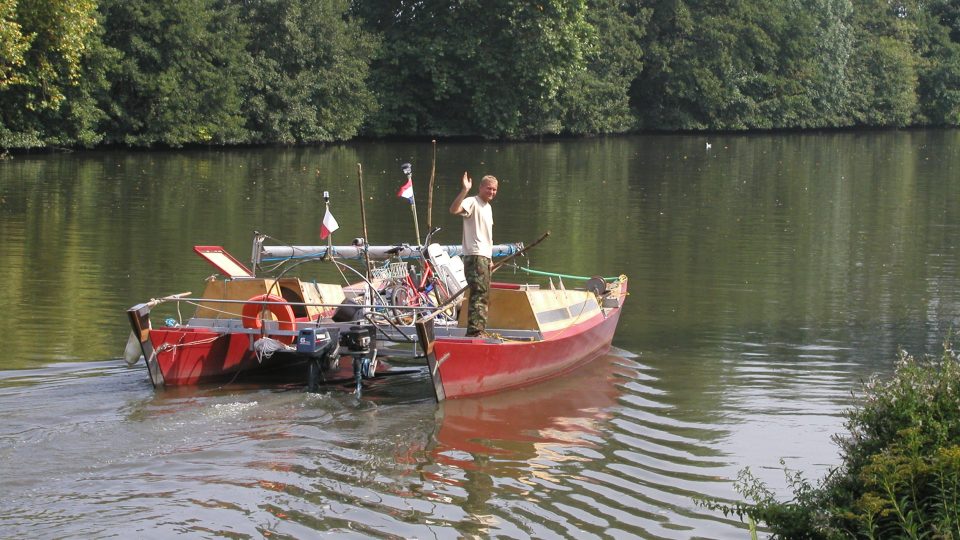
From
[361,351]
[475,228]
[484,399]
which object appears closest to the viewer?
[361,351]

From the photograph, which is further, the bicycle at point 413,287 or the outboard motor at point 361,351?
the bicycle at point 413,287

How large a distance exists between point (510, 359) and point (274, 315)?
104 inches

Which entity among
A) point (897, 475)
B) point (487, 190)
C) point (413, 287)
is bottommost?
point (897, 475)

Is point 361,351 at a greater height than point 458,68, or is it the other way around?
point 458,68

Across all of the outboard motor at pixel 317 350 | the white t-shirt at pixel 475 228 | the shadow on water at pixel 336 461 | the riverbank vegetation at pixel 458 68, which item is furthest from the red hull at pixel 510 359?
the riverbank vegetation at pixel 458 68

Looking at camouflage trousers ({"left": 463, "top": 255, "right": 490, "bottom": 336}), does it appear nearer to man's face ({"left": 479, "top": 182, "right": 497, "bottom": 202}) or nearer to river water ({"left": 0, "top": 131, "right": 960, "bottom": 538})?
man's face ({"left": 479, "top": 182, "right": 497, "bottom": 202})

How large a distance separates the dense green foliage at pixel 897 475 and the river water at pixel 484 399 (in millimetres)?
2022

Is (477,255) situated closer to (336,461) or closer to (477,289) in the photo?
(477,289)

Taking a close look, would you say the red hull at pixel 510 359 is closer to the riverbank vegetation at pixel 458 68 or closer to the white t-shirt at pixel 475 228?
the white t-shirt at pixel 475 228

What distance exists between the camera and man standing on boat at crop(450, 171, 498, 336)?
13445mm

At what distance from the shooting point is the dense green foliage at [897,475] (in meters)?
6.60

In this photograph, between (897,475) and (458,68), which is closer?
(897,475)

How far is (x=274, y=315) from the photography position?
13.9 metres

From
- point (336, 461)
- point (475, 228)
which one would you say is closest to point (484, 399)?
point (475, 228)
